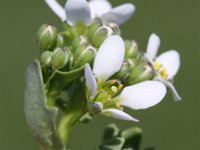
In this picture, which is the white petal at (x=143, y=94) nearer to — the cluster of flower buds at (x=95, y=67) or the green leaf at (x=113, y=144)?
the cluster of flower buds at (x=95, y=67)

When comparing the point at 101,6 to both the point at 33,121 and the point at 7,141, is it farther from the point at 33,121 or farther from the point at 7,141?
the point at 7,141

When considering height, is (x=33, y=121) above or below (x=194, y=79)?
above

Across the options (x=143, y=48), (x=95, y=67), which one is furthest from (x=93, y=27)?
(x=143, y=48)

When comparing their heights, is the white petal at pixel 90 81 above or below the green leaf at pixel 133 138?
above

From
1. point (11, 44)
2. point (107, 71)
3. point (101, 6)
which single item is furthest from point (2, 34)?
point (107, 71)

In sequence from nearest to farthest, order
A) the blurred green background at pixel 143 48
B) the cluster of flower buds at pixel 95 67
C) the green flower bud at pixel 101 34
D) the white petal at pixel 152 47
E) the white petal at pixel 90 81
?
the white petal at pixel 90 81 → the cluster of flower buds at pixel 95 67 → the green flower bud at pixel 101 34 → the white petal at pixel 152 47 → the blurred green background at pixel 143 48

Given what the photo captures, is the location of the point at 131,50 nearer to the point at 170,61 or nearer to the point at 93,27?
the point at 93,27

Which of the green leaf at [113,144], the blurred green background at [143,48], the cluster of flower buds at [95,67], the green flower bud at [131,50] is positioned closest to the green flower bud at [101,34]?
the cluster of flower buds at [95,67]
